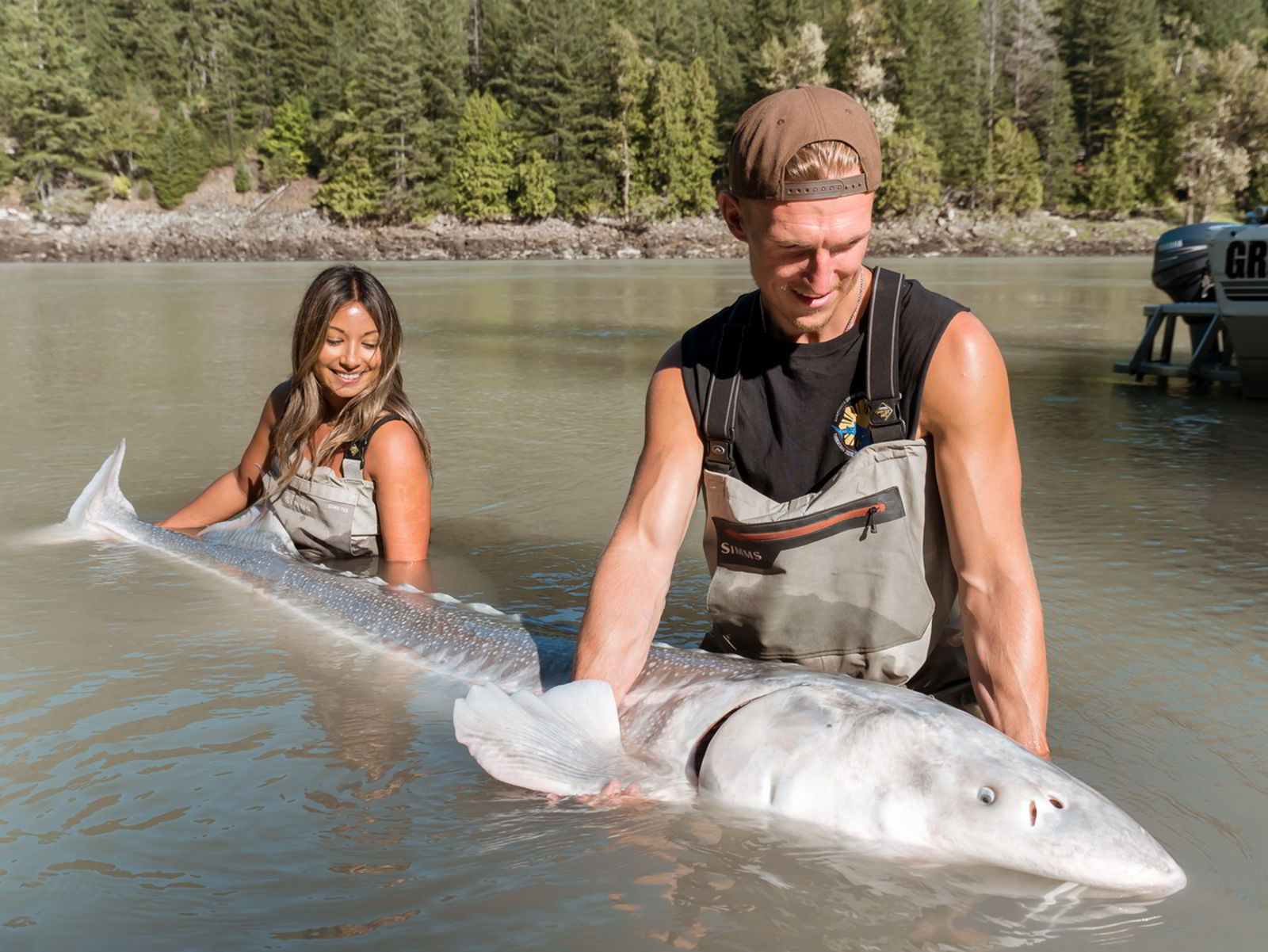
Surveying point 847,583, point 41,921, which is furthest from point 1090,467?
point 41,921

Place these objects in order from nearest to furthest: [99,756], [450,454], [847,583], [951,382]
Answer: [951,382] → [847,583] → [99,756] → [450,454]

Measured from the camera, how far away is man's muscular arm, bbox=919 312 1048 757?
3.09m

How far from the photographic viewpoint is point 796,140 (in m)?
2.95

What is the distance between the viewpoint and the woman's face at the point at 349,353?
546cm

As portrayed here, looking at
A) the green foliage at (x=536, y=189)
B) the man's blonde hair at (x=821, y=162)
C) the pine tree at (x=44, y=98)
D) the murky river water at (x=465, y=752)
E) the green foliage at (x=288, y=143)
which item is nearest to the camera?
the murky river water at (x=465, y=752)

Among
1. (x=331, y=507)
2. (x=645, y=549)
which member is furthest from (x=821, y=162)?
(x=331, y=507)

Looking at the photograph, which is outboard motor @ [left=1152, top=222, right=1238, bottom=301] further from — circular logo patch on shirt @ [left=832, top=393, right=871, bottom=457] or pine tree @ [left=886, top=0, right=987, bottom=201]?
pine tree @ [left=886, top=0, right=987, bottom=201]

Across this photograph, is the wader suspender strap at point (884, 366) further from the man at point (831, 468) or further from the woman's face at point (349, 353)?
the woman's face at point (349, 353)

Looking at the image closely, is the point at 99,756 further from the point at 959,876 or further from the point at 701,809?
the point at 959,876

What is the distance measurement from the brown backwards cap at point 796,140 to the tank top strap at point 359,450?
115 inches

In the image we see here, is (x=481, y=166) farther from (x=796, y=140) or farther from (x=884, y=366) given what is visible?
Result: (x=796, y=140)

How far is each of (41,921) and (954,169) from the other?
254ft

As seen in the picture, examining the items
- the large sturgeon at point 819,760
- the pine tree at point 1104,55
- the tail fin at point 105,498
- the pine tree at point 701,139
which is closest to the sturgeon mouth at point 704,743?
the large sturgeon at point 819,760

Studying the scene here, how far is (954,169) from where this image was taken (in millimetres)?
74250
